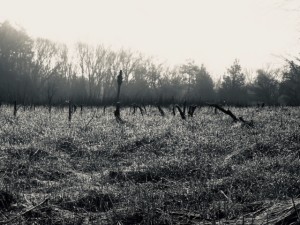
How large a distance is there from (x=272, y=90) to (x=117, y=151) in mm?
42450

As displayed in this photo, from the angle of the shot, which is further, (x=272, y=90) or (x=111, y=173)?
(x=272, y=90)

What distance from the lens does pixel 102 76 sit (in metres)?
60.3

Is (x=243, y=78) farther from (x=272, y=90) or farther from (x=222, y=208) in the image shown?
(x=222, y=208)

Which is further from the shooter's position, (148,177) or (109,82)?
(109,82)

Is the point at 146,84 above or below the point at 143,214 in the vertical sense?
above

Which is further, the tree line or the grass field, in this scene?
the tree line

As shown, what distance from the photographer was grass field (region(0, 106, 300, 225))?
313cm

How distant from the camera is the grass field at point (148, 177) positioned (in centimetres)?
313

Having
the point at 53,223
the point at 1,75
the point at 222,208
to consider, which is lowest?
the point at 53,223

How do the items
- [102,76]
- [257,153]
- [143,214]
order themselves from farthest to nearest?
1. [102,76]
2. [257,153]
3. [143,214]

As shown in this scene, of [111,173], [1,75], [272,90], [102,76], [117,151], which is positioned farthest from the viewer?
[102,76]

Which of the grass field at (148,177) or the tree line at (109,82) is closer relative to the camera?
the grass field at (148,177)

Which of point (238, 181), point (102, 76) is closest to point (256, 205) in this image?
point (238, 181)

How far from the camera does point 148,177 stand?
17.2 feet
